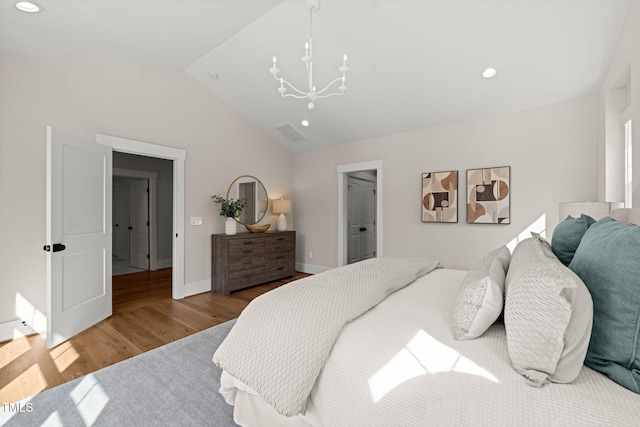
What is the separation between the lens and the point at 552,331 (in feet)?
2.88

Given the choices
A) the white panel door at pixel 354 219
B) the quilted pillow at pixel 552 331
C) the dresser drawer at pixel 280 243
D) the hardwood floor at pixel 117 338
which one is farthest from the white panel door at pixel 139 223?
the quilted pillow at pixel 552 331

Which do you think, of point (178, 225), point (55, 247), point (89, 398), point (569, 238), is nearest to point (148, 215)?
point (178, 225)

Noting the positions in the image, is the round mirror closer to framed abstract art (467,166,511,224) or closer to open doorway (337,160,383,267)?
open doorway (337,160,383,267)

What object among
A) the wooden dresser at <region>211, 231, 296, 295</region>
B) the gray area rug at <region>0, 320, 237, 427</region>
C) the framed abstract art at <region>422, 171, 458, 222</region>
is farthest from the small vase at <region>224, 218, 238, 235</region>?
the framed abstract art at <region>422, 171, 458, 222</region>

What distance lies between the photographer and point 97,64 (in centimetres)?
324

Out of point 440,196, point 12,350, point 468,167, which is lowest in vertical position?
point 12,350

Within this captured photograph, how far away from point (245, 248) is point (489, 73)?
381cm

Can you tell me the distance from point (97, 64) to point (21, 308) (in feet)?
8.73

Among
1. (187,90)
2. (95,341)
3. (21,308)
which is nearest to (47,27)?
(187,90)

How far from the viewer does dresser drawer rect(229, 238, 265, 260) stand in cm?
422

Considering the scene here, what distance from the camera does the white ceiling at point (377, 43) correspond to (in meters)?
2.43

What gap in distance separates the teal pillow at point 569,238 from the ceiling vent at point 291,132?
402cm

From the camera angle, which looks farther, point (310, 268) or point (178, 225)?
point (310, 268)

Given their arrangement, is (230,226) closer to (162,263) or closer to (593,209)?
(162,263)
